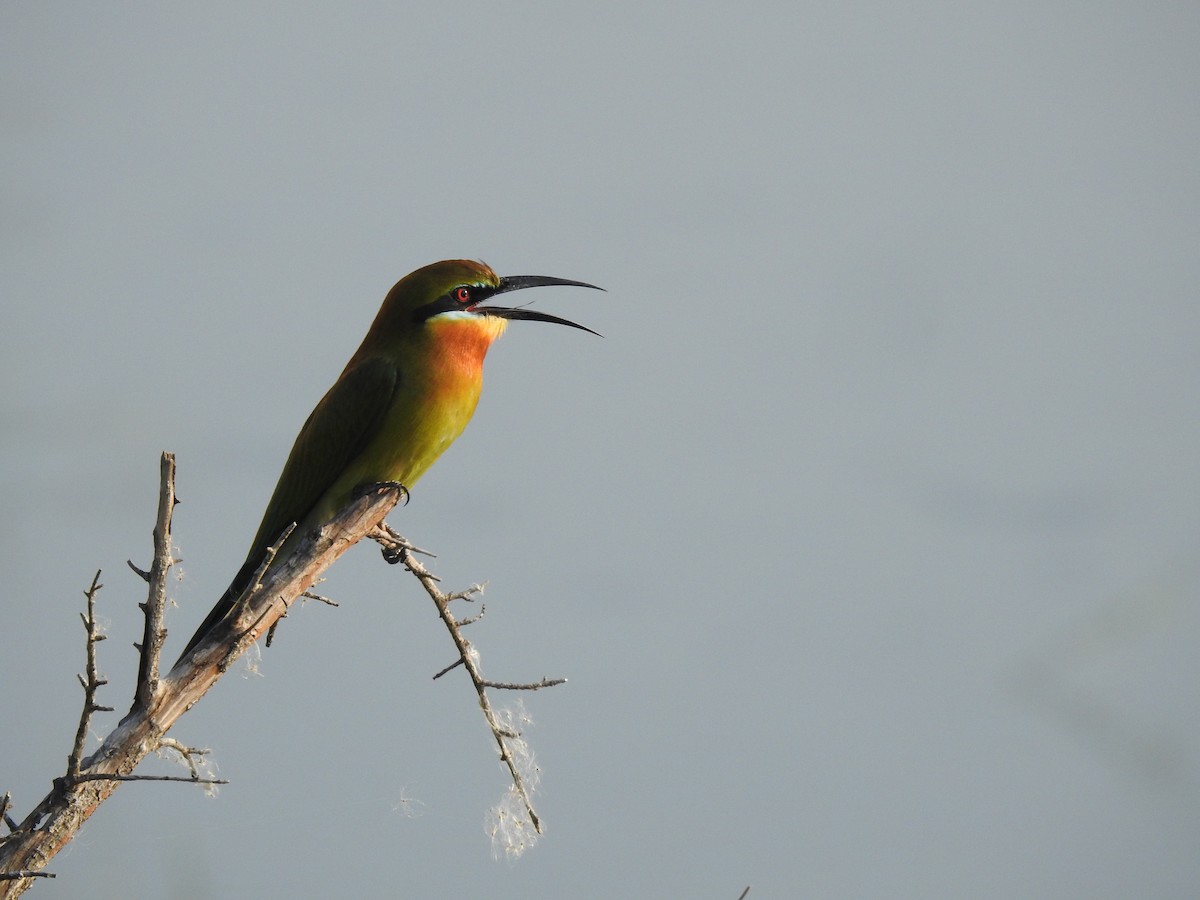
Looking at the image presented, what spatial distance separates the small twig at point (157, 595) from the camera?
354 centimetres

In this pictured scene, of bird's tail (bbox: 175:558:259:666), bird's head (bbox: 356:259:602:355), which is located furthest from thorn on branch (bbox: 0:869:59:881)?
bird's head (bbox: 356:259:602:355)

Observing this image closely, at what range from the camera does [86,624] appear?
342cm

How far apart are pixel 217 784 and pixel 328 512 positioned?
1749 millimetres

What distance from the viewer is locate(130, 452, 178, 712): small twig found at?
11.6 ft

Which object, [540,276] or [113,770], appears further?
[540,276]

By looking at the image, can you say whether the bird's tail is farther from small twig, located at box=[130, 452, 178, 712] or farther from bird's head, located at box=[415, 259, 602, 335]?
bird's head, located at box=[415, 259, 602, 335]

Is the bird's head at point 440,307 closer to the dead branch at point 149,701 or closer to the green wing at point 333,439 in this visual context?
the green wing at point 333,439

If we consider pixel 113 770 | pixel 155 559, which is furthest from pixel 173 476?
pixel 113 770

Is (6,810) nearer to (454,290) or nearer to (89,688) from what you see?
(89,688)

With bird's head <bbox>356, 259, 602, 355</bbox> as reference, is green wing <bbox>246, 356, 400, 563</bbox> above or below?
below

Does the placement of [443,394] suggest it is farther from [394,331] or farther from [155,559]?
[155,559]

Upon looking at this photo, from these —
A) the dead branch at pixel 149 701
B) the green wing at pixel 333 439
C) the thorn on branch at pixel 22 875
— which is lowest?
the thorn on branch at pixel 22 875

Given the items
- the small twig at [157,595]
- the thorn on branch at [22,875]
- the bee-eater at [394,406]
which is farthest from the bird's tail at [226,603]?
the thorn on branch at [22,875]

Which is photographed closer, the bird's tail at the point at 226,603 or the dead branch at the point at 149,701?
the dead branch at the point at 149,701
